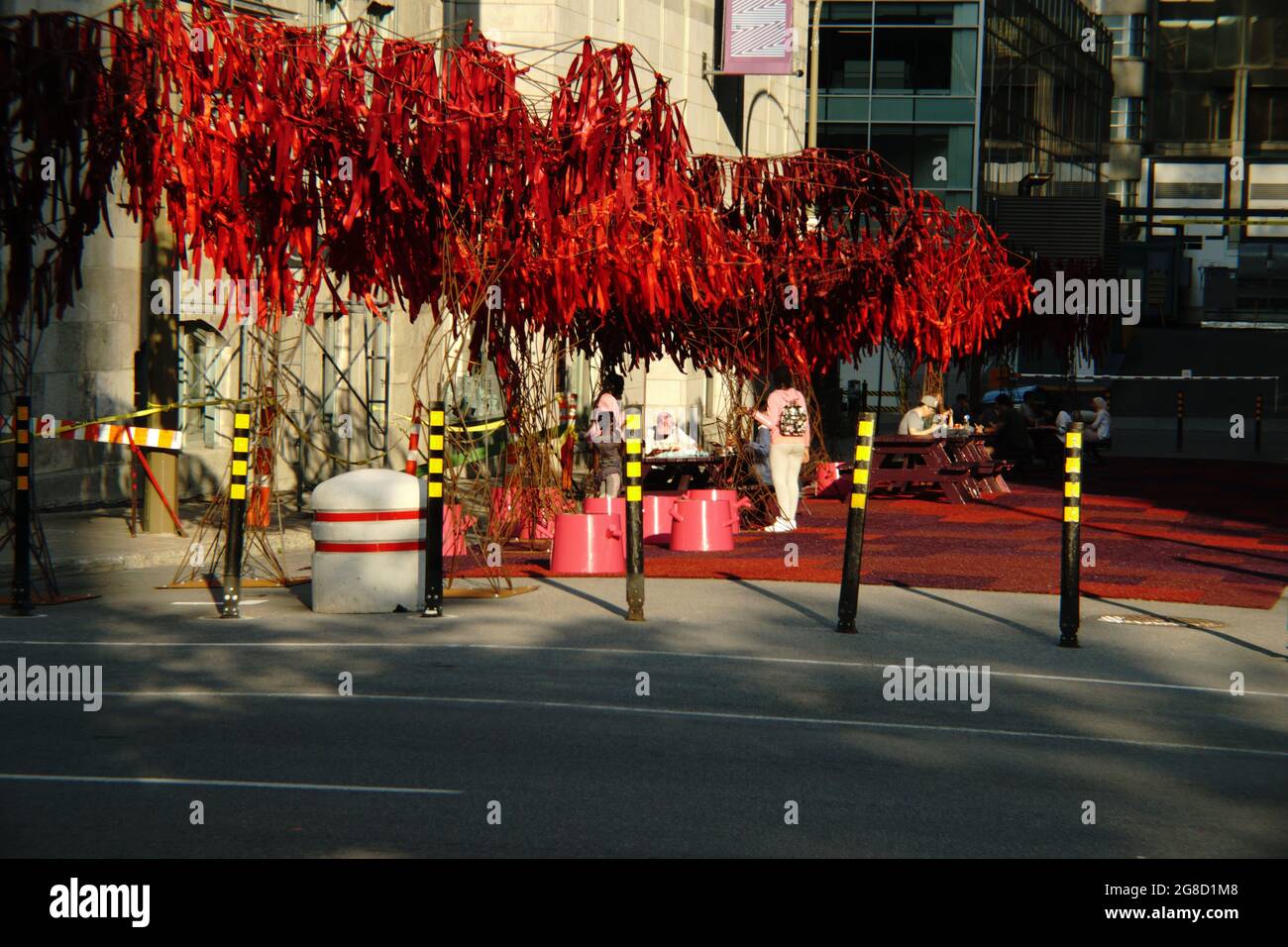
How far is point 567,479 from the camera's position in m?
19.3

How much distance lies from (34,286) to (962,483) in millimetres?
12661

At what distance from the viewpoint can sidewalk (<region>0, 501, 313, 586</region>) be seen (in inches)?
613

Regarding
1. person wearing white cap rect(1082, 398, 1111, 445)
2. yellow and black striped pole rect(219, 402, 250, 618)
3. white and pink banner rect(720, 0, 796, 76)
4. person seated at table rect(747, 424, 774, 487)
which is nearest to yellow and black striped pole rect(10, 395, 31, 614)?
yellow and black striped pole rect(219, 402, 250, 618)

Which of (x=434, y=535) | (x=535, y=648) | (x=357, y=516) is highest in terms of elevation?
(x=357, y=516)

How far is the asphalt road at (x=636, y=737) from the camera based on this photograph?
656 centimetres

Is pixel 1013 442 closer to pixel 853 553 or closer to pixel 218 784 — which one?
pixel 853 553

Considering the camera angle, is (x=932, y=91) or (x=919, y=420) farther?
(x=932, y=91)

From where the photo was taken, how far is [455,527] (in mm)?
14656

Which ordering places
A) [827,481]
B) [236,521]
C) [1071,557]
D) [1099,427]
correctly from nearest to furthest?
[1071,557]
[236,521]
[827,481]
[1099,427]

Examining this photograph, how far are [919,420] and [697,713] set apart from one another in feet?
54.0

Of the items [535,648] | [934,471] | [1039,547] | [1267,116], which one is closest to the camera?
[535,648]

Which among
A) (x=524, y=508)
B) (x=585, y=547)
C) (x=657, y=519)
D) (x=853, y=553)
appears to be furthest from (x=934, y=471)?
(x=853, y=553)

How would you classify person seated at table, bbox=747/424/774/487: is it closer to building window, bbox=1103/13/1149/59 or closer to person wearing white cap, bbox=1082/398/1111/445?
person wearing white cap, bbox=1082/398/1111/445

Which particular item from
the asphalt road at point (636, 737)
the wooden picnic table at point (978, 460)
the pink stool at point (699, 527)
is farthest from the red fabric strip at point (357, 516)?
the wooden picnic table at point (978, 460)
